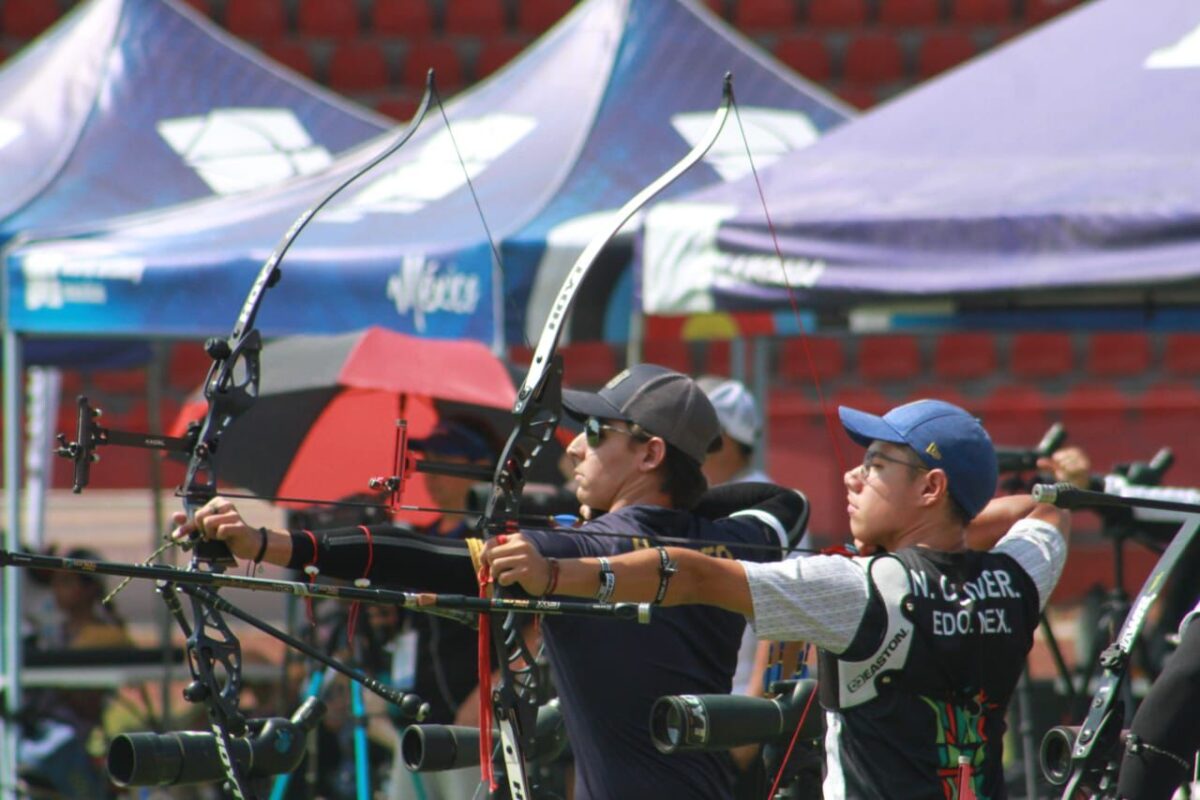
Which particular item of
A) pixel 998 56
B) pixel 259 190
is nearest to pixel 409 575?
pixel 998 56

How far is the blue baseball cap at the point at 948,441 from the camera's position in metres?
2.57

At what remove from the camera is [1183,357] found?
11008mm

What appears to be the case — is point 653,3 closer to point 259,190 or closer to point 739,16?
point 259,190

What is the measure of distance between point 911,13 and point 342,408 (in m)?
8.01

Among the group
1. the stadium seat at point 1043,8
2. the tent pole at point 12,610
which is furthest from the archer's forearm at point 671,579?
the stadium seat at point 1043,8

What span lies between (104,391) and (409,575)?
885 centimetres

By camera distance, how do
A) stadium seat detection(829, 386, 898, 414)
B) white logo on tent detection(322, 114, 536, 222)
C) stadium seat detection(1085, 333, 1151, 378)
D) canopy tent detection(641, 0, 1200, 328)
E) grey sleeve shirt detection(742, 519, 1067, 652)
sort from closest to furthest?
grey sleeve shirt detection(742, 519, 1067, 652) < canopy tent detection(641, 0, 1200, 328) < white logo on tent detection(322, 114, 536, 222) < stadium seat detection(829, 386, 898, 414) < stadium seat detection(1085, 333, 1151, 378)

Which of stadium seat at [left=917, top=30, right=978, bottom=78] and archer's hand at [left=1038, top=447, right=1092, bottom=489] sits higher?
stadium seat at [left=917, top=30, right=978, bottom=78]

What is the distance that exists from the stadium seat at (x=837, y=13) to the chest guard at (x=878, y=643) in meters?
10.1

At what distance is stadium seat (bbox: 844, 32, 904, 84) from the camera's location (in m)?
11.9

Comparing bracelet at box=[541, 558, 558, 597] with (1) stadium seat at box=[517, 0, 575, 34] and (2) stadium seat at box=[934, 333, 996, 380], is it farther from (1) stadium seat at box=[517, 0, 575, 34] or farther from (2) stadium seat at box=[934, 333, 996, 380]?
(1) stadium seat at box=[517, 0, 575, 34]

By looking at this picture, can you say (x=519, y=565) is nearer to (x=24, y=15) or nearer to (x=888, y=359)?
(x=888, y=359)

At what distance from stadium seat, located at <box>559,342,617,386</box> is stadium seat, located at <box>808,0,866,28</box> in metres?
2.77

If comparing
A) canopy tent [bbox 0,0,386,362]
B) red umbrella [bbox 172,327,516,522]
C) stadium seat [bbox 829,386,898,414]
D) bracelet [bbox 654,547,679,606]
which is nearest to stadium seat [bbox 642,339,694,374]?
stadium seat [bbox 829,386,898,414]
